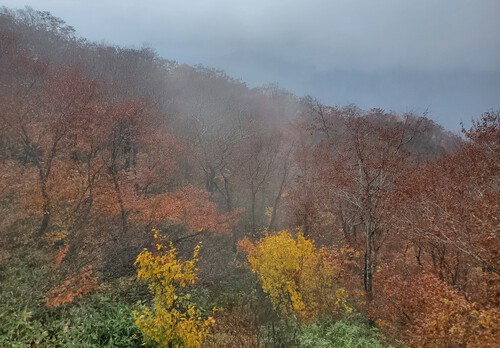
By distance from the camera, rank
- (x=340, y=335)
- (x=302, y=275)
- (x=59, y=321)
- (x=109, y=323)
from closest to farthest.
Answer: (x=59, y=321) < (x=109, y=323) < (x=340, y=335) < (x=302, y=275)

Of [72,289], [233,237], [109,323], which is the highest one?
[72,289]

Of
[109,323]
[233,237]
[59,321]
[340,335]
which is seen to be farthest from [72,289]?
[233,237]

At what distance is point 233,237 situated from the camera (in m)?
34.0

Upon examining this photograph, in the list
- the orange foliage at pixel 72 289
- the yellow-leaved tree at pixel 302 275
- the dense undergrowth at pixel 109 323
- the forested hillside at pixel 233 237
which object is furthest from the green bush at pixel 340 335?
the orange foliage at pixel 72 289

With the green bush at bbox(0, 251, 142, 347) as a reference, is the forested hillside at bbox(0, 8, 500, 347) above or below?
above

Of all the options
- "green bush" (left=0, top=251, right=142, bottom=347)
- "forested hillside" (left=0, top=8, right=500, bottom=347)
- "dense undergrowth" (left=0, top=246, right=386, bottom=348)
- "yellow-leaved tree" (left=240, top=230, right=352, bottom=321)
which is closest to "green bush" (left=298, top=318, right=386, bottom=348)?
"dense undergrowth" (left=0, top=246, right=386, bottom=348)

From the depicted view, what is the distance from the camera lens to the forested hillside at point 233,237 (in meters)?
13.0

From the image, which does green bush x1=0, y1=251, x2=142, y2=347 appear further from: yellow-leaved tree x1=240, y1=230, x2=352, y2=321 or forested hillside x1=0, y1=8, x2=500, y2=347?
yellow-leaved tree x1=240, y1=230, x2=352, y2=321

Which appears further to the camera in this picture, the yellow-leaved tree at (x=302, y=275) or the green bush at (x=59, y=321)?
the yellow-leaved tree at (x=302, y=275)

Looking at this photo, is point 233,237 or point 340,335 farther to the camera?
point 233,237

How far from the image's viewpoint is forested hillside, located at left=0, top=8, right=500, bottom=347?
13031 mm

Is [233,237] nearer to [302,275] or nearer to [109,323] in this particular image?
[302,275]

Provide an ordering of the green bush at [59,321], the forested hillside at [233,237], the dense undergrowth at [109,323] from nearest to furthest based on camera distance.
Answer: the dense undergrowth at [109,323] < the green bush at [59,321] < the forested hillside at [233,237]

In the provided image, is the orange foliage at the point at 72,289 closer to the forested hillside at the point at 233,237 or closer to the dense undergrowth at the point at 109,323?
the forested hillside at the point at 233,237
